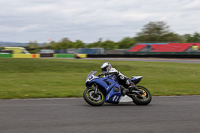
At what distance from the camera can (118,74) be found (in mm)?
8227

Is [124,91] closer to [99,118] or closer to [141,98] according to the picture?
[141,98]

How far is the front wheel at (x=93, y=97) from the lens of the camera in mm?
7918

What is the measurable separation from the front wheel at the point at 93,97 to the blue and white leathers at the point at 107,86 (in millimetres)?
160

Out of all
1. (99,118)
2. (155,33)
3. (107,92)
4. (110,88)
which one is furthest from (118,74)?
(155,33)

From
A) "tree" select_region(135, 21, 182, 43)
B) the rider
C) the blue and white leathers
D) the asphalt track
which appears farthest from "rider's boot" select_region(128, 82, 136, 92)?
"tree" select_region(135, 21, 182, 43)

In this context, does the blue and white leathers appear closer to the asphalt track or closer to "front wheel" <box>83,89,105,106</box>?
"front wheel" <box>83,89,105,106</box>

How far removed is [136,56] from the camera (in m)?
50.7

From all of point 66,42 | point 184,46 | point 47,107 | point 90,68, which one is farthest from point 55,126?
point 66,42

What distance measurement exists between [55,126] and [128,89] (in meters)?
3.29

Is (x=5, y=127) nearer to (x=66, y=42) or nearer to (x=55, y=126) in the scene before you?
(x=55, y=126)

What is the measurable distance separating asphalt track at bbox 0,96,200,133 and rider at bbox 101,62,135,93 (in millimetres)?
641

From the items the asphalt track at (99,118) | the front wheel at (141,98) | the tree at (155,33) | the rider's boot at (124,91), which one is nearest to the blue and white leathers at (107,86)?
the rider's boot at (124,91)

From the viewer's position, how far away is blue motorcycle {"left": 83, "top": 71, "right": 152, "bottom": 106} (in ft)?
26.1

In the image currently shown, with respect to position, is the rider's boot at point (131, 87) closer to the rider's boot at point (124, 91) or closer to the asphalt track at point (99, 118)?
the rider's boot at point (124, 91)
